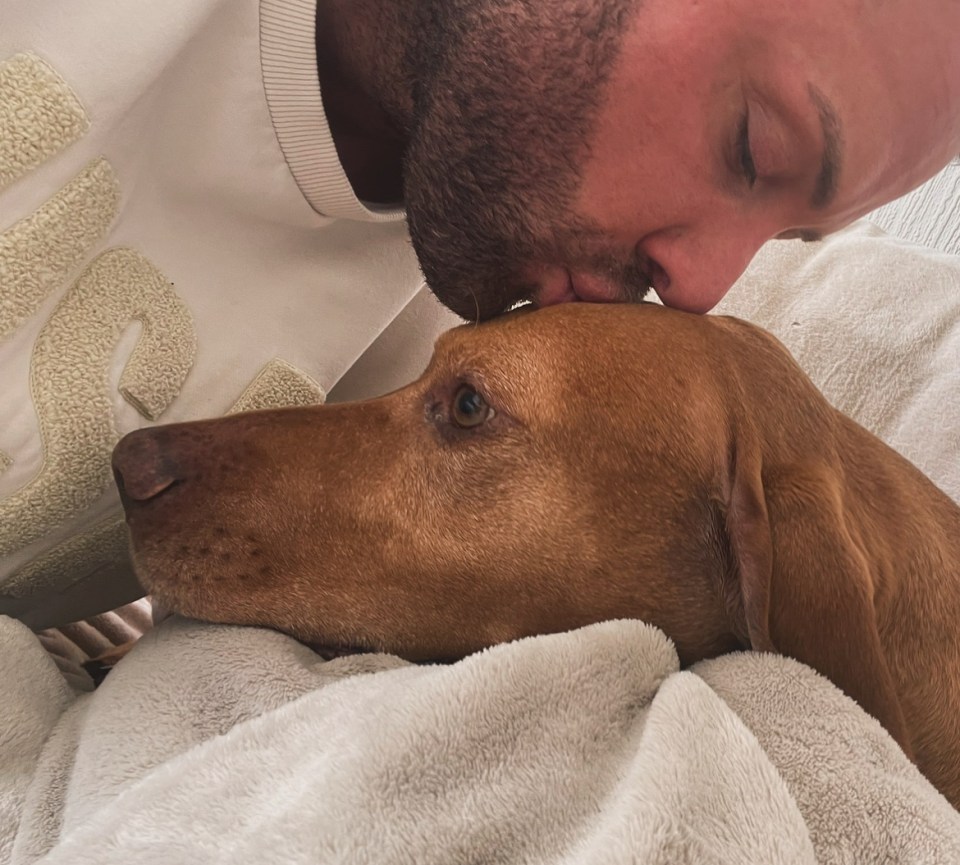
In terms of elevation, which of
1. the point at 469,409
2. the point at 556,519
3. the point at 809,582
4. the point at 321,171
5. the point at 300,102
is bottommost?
the point at 809,582

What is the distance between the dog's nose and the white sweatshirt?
0.08 meters

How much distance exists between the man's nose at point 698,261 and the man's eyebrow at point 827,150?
14cm

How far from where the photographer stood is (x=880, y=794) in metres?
0.79

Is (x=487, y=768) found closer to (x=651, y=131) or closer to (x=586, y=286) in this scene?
(x=586, y=286)

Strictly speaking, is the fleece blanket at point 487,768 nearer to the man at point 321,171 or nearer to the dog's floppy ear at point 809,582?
the dog's floppy ear at point 809,582

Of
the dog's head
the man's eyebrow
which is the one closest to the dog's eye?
the dog's head

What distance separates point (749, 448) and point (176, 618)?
2.88 ft

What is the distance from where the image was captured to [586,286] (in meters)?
1.47

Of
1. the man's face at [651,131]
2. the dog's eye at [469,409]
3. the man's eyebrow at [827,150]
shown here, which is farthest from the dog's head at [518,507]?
the man's eyebrow at [827,150]

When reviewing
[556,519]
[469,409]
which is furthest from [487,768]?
[469,409]

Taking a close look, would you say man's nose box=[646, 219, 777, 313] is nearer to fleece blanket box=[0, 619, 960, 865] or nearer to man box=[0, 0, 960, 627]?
man box=[0, 0, 960, 627]

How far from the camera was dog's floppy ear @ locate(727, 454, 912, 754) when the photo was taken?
1.03 metres

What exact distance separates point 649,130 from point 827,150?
0.30m

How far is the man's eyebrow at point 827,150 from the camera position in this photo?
1321mm
